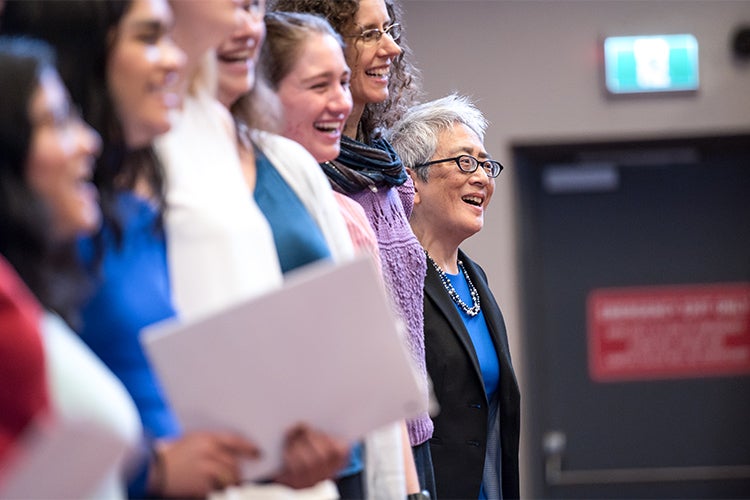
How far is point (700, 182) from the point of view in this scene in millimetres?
6438

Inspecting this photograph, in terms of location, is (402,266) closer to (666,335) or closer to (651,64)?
(651,64)

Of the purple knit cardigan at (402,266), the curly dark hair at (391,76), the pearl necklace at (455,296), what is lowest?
the pearl necklace at (455,296)

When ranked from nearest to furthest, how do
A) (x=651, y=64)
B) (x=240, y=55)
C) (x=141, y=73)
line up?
(x=141, y=73)
(x=240, y=55)
(x=651, y=64)

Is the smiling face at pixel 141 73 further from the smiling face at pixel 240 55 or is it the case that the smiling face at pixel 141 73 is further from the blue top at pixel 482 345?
the blue top at pixel 482 345

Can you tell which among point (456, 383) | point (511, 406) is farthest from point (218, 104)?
point (511, 406)

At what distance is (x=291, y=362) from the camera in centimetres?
149

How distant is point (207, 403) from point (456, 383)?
1673 mm

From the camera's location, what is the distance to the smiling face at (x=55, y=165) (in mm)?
1336

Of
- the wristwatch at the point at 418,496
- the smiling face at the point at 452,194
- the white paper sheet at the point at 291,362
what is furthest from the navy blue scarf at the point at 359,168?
the white paper sheet at the point at 291,362

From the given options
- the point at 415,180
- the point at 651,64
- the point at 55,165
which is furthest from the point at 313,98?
the point at 651,64

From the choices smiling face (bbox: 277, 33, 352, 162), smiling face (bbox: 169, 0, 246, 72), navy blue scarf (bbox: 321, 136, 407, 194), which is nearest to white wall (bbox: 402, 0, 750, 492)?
navy blue scarf (bbox: 321, 136, 407, 194)

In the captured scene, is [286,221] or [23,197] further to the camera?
[286,221]

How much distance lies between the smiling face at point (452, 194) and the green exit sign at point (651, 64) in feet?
8.31

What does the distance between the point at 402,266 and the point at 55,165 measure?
1538 millimetres
